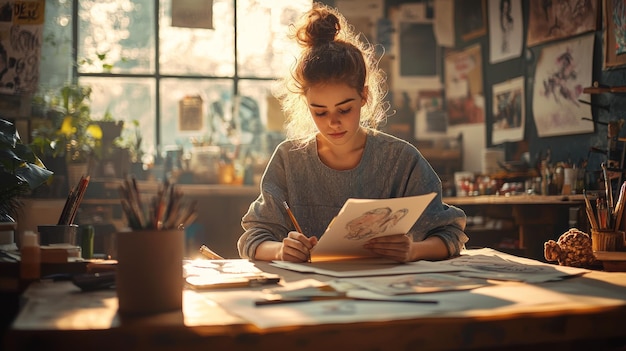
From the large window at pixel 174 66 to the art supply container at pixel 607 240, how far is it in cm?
395

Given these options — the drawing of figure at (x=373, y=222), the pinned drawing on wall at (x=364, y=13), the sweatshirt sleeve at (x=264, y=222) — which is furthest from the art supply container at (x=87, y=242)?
the pinned drawing on wall at (x=364, y=13)

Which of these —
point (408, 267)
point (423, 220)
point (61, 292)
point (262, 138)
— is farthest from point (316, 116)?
point (262, 138)

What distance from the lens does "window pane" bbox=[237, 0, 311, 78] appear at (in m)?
6.18

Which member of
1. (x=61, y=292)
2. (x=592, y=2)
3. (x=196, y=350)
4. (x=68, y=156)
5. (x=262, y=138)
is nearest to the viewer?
(x=196, y=350)

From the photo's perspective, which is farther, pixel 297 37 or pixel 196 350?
pixel 297 37

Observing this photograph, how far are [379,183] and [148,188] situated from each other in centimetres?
324

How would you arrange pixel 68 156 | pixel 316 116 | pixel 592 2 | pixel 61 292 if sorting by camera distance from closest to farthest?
pixel 61 292 → pixel 316 116 → pixel 592 2 → pixel 68 156

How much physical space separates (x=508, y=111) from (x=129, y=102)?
278cm

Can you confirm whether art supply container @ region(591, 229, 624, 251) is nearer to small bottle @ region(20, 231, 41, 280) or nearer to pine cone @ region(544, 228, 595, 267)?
pine cone @ region(544, 228, 595, 267)

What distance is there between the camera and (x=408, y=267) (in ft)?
5.63

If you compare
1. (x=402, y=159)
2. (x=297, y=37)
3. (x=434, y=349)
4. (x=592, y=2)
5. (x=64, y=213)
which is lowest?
(x=434, y=349)

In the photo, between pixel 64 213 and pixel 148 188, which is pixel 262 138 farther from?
pixel 64 213

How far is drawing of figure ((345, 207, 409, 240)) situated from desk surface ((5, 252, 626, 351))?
1.79 feet

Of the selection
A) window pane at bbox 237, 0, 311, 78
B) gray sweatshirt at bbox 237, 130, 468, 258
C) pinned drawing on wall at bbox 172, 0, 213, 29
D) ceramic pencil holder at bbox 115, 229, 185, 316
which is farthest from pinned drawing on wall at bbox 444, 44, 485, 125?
ceramic pencil holder at bbox 115, 229, 185, 316
